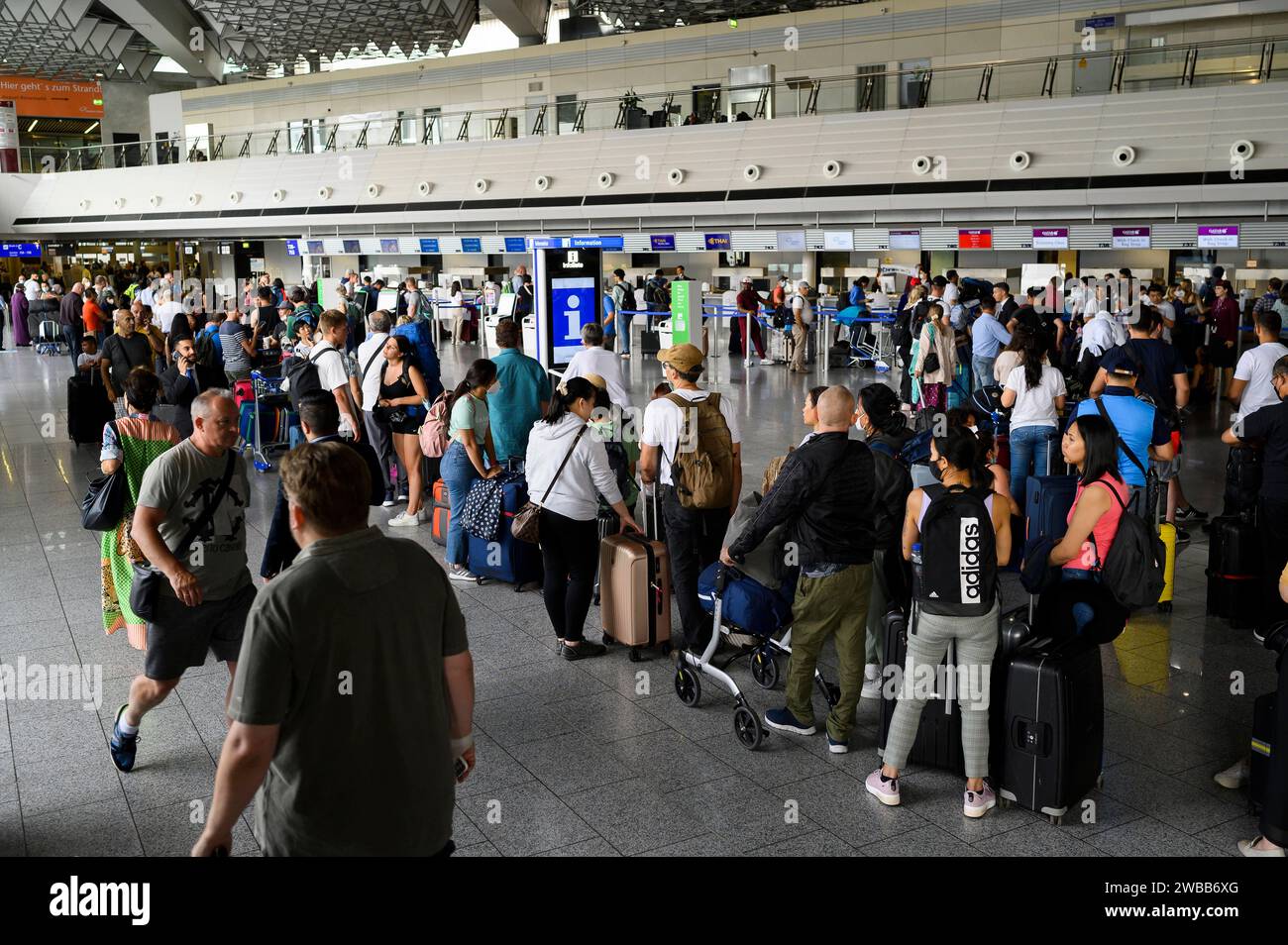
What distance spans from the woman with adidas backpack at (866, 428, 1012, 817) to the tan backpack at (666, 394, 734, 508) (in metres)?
1.46

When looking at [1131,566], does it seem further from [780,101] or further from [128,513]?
[780,101]

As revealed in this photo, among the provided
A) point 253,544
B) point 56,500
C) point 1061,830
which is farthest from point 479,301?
point 1061,830

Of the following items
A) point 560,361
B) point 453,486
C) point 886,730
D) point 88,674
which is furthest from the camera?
point 560,361

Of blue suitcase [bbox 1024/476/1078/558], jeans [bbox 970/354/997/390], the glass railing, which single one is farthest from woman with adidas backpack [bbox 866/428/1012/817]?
the glass railing

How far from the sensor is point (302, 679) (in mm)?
2588

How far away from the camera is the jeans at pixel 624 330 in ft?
78.2

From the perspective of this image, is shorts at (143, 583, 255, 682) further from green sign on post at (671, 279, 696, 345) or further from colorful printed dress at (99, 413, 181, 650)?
green sign on post at (671, 279, 696, 345)

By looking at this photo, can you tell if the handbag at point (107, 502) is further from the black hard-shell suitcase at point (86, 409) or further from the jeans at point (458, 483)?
the black hard-shell suitcase at point (86, 409)

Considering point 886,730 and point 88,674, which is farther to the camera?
point 88,674

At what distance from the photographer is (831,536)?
194 inches

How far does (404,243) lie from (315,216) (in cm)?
311
